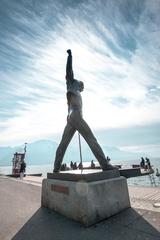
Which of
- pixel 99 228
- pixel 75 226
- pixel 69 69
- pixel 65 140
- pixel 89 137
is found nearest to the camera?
pixel 99 228

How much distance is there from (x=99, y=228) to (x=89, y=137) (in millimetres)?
2472

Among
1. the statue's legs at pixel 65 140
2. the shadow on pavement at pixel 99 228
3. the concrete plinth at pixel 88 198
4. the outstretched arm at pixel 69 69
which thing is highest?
the outstretched arm at pixel 69 69

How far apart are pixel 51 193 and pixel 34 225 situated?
1314 mm

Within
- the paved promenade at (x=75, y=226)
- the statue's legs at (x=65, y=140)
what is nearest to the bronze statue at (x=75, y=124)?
the statue's legs at (x=65, y=140)

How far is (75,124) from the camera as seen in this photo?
5762mm

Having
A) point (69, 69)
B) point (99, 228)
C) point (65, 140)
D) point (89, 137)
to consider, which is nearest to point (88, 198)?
point (99, 228)

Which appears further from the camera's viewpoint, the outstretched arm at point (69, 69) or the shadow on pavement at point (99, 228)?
the outstretched arm at point (69, 69)

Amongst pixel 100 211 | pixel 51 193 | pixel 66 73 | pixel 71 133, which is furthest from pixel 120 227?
pixel 66 73

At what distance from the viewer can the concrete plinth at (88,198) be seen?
427 cm

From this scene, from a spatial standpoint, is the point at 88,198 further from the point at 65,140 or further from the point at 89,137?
A: the point at 65,140

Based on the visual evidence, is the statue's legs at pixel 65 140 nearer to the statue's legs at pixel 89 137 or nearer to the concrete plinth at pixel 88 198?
the statue's legs at pixel 89 137

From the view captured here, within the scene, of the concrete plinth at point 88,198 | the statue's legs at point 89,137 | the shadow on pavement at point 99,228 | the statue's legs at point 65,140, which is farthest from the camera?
the statue's legs at point 65,140

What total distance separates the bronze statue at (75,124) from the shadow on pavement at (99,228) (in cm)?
148

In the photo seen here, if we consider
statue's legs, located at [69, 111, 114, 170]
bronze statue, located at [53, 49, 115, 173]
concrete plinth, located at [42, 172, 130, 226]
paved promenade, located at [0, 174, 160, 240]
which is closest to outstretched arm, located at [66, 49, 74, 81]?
bronze statue, located at [53, 49, 115, 173]
